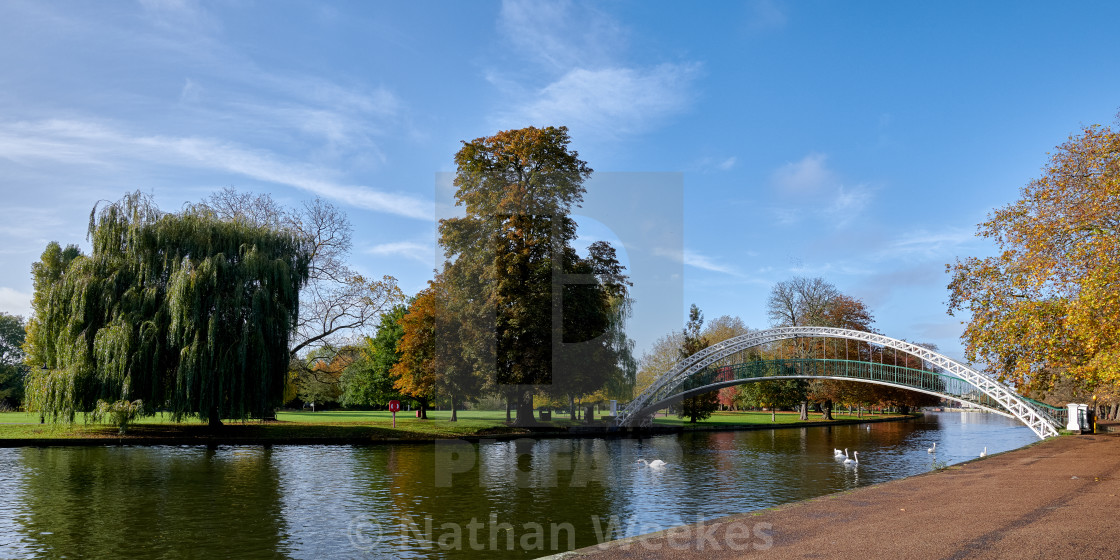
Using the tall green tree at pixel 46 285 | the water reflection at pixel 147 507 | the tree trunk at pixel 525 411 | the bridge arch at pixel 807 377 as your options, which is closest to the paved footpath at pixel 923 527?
the water reflection at pixel 147 507

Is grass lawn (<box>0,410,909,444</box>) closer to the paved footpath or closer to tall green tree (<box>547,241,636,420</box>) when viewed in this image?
tall green tree (<box>547,241,636,420</box>)

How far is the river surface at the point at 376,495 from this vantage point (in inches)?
482

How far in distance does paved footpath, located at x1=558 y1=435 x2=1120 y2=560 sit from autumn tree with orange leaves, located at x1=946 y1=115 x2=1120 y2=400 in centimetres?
551

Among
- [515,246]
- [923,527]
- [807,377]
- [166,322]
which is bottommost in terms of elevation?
[923,527]

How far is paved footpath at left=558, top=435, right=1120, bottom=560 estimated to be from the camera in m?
9.00

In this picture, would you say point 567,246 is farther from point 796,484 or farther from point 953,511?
point 953,511

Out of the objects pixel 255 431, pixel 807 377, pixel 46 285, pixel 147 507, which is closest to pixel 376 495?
pixel 147 507

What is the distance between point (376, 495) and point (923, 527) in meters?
12.3

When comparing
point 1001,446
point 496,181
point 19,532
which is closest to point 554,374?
point 496,181

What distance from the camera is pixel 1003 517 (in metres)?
11.3

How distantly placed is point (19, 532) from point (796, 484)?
18.5 metres

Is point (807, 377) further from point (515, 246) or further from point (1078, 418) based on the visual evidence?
point (515, 246)

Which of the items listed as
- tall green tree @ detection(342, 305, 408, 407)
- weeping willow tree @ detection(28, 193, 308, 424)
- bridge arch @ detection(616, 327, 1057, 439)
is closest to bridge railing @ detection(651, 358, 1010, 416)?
bridge arch @ detection(616, 327, 1057, 439)

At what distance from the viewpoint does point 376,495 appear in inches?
695
